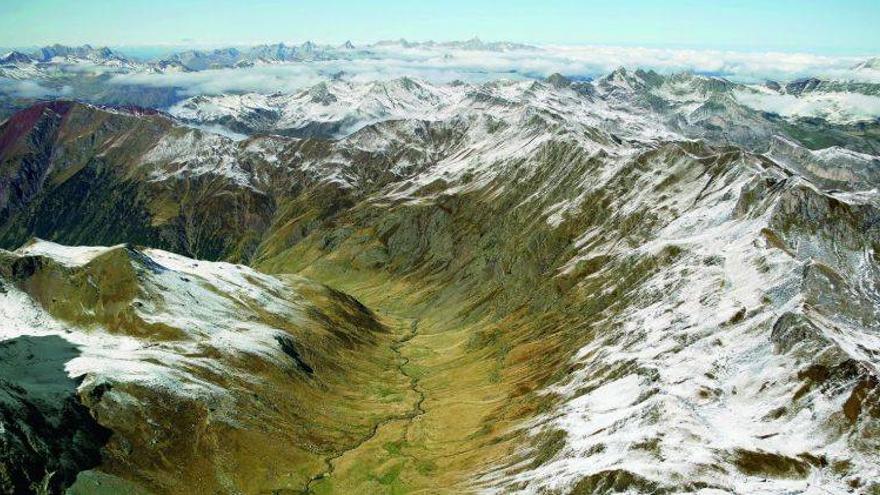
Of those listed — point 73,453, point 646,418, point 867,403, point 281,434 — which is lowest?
point 281,434

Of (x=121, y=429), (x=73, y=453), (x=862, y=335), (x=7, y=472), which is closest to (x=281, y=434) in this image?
(x=121, y=429)

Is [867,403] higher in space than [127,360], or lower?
higher

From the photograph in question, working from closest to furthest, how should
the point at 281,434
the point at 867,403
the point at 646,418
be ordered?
the point at 867,403 → the point at 646,418 → the point at 281,434

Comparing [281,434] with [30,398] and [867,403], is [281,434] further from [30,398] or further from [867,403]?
[867,403]

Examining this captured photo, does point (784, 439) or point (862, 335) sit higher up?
point (862, 335)

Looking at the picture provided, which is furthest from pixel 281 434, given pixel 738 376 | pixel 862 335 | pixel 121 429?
pixel 862 335

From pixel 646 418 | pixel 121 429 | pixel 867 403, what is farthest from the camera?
pixel 121 429

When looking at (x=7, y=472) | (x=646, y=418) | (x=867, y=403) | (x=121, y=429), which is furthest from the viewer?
(x=121, y=429)

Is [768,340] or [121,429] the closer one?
[121,429]

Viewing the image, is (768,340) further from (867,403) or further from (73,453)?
(73,453)
